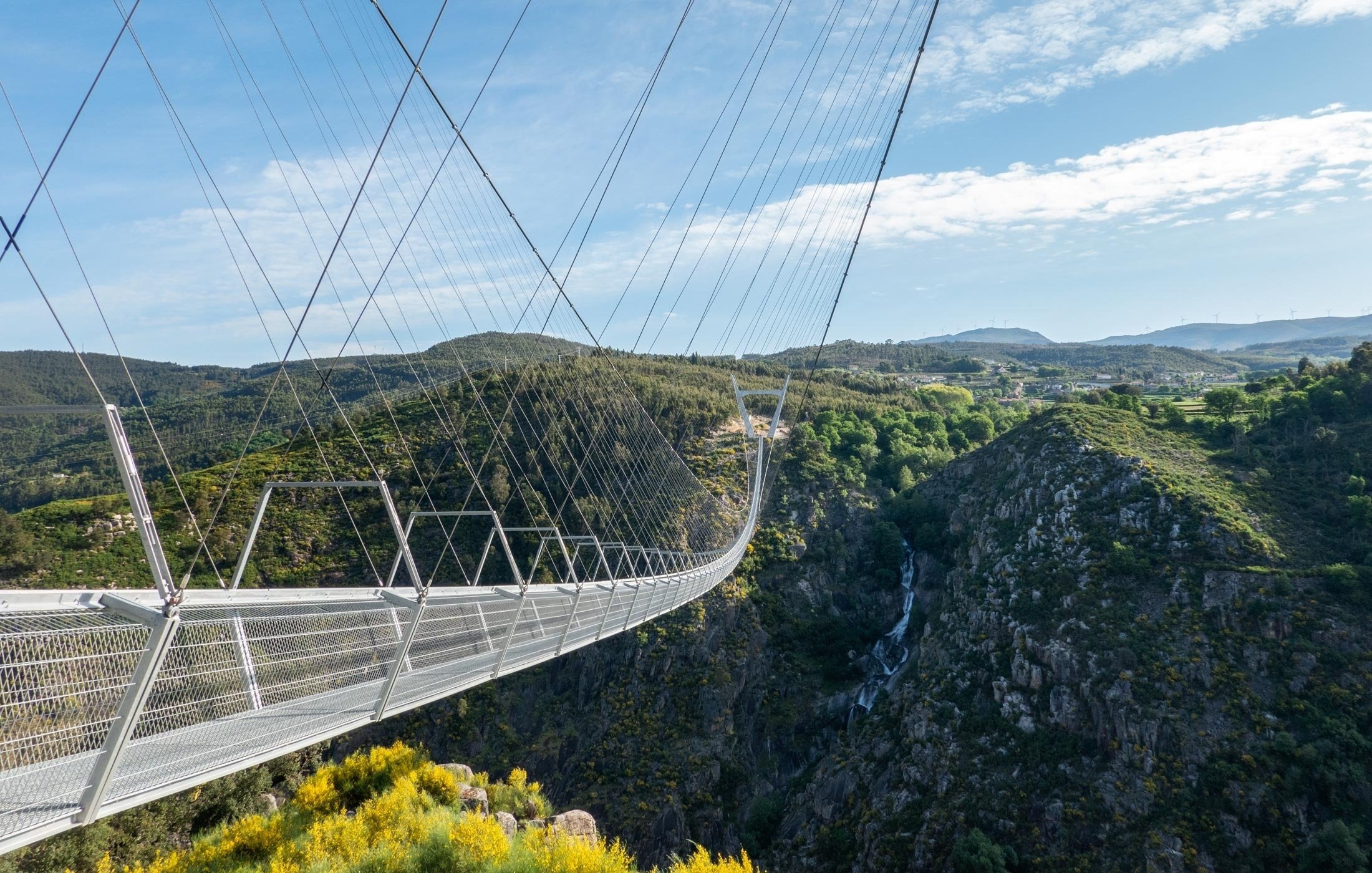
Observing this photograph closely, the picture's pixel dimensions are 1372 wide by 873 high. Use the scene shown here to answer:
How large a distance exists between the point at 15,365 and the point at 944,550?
5555 centimetres

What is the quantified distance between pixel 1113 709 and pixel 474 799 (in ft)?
44.8

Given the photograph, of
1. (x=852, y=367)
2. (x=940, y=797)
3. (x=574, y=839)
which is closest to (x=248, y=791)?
(x=574, y=839)

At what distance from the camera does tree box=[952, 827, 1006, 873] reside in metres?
13.6

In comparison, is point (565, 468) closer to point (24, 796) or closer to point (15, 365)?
point (24, 796)

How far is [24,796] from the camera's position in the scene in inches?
118

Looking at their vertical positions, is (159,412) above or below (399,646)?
above

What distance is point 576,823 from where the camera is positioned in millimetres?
11039

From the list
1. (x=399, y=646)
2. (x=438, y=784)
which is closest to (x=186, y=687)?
(x=399, y=646)

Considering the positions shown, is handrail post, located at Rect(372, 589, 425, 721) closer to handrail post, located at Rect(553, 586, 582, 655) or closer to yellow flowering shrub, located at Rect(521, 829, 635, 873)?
handrail post, located at Rect(553, 586, 582, 655)

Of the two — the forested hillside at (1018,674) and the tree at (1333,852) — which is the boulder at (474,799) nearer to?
the forested hillside at (1018,674)

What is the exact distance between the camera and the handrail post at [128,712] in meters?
3.09

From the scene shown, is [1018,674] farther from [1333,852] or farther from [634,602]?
[634,602]

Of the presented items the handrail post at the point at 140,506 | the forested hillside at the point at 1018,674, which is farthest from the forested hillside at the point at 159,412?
the handrail post at the point at 140,506

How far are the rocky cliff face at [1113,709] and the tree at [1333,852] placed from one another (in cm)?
31
